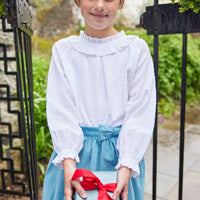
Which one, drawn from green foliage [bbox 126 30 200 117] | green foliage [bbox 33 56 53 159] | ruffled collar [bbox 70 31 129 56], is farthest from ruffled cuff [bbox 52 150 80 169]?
green foliage [bbox 126 30 200 117]

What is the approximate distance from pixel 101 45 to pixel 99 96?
0.74 feet

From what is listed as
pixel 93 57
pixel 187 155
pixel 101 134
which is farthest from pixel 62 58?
pixel 187 155

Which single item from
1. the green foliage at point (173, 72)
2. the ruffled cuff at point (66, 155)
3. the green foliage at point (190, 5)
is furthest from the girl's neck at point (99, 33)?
the green foliage at point (173, 72)

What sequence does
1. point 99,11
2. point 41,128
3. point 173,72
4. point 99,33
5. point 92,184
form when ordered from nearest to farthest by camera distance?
1. point 92,184
2. point 99,11
3. point 99,33
4. point 41,128
5. point 173,72

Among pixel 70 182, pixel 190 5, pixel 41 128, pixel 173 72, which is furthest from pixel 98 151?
pixel 173 72

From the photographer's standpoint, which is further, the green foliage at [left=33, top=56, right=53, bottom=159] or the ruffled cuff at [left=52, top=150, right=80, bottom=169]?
the green foliage at [left=33, top=56, right=53, bottom=159]

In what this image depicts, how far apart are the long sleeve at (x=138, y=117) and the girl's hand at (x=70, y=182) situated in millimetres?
186

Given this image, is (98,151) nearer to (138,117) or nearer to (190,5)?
(138,117)

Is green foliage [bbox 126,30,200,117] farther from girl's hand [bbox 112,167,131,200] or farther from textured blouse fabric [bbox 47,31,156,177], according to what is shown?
girl's hand [bbox 112,167,131,200]

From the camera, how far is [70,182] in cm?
109

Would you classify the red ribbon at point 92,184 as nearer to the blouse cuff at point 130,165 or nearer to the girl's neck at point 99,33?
the blouse cuff at point 130,165


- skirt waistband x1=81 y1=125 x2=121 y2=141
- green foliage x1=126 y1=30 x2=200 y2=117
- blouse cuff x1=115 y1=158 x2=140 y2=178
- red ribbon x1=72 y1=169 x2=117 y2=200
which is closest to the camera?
red ribbon x1=72 y1=169 x2=117 y2=200

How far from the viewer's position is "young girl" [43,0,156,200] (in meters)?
1.18

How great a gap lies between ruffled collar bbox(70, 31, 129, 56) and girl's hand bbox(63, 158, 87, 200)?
47cm
